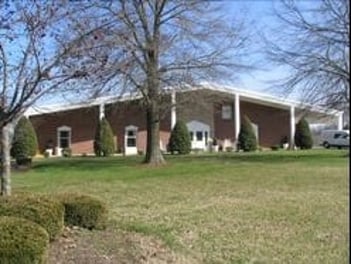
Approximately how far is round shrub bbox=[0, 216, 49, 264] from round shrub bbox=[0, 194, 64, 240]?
1.21 metres

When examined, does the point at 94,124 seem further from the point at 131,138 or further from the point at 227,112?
the point at 227,112

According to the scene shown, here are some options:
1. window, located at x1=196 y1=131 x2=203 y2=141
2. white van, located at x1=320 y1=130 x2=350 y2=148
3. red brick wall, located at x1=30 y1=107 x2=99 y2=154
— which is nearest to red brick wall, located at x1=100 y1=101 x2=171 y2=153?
red brick wall, located at x1=30 y1=107 x2=99 y2=154

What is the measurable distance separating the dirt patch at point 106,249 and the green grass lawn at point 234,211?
0.38 m

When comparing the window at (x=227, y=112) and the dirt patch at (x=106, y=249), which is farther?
the window at (x=227, y=112)

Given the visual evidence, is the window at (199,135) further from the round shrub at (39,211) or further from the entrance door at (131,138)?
the round shrub at (39,211)

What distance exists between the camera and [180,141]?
5306 cm

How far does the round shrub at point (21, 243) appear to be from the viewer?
7.49 m

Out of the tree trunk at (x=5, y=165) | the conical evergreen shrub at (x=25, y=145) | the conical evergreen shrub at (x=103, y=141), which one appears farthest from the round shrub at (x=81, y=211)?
the conical evergreen shrub at (x=103, y=141)

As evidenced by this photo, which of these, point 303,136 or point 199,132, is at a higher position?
point 199,132

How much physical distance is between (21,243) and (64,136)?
5209cm

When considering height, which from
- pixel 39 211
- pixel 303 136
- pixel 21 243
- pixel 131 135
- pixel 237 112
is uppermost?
pixel 237 112

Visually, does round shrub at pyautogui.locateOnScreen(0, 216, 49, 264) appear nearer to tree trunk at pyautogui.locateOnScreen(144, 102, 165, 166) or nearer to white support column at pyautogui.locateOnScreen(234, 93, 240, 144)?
tree trunk at pyautogui.locateOnScreen(144, 102, 165, 166)

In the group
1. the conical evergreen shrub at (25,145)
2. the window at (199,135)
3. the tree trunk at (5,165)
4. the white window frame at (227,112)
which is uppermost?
the white window frame at (227,112)

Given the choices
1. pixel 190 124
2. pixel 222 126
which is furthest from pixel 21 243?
pixel 222 126
